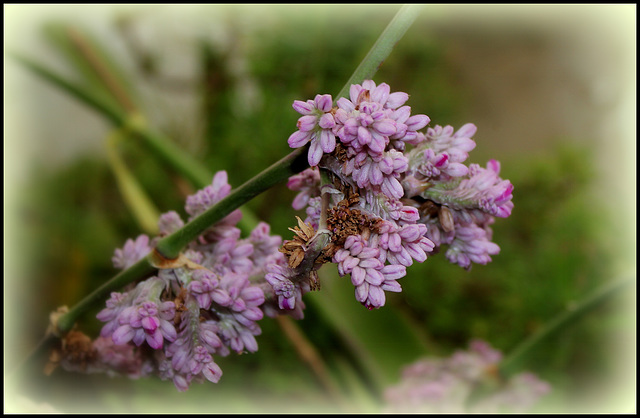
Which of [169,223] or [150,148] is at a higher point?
[150,148]

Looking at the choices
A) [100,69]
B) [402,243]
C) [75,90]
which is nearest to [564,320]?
[402,243]

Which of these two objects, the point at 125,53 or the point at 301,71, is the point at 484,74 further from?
the point at 125,53

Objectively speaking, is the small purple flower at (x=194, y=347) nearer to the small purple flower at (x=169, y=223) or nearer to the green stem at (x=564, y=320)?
the small purple flower at (x=169, y=223)

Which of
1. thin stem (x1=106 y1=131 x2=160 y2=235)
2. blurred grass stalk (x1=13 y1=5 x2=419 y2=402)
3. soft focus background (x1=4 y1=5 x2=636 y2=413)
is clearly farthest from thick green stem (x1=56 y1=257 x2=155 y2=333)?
thin stem (x1=106 y1=131 x2=160 y2=235)

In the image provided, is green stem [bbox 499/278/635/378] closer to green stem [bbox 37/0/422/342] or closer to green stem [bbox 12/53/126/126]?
green stem [bbox 37/0/422/342]

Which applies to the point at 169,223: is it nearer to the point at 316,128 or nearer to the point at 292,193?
the point at 316,128

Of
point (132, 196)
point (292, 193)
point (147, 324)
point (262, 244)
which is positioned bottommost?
point (147, 324)

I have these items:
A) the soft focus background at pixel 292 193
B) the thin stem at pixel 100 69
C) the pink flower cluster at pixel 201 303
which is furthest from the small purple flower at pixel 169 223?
the thin stem at pixel 100 69
